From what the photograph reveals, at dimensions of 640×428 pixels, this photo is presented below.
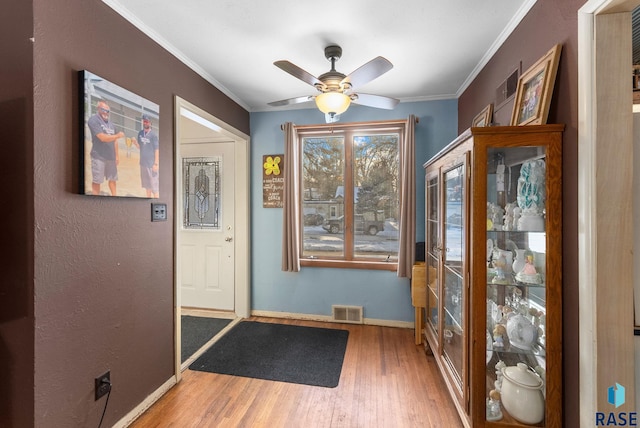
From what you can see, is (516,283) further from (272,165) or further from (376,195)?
(272,165)

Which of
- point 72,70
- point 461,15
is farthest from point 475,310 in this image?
point 72,70

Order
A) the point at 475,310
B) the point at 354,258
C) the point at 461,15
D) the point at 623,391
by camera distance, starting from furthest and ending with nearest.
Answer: the point at 354,258 < the point at 461,15 < the point at 475,310 < the point at 623,391

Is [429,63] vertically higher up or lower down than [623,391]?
higher up

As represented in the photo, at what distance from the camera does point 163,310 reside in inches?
82.7

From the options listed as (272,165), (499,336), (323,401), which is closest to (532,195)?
(499,336)

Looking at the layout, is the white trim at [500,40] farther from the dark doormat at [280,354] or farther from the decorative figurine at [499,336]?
the dark doormat at [280,354]

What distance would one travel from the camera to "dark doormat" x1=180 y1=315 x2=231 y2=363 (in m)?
2.71

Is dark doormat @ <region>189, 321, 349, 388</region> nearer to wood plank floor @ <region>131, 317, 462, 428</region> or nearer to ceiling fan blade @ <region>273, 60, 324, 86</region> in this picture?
wood plank floor @ <region>131, 317, 462, 428</region>

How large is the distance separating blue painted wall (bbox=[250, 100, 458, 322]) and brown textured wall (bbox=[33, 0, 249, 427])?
1.39 m

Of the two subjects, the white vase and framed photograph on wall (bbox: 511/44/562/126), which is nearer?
framed photograph on wall (bbox: 511/44/562/126)

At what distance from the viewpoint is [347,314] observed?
326cm

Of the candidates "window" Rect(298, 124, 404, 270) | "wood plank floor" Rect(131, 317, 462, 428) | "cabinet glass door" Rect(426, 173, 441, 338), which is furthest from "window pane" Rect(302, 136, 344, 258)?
"wood plank floor" Rect(131, 317, 462, 428)

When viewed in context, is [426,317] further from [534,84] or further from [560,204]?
[534,84]

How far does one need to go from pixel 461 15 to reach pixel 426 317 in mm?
2441
